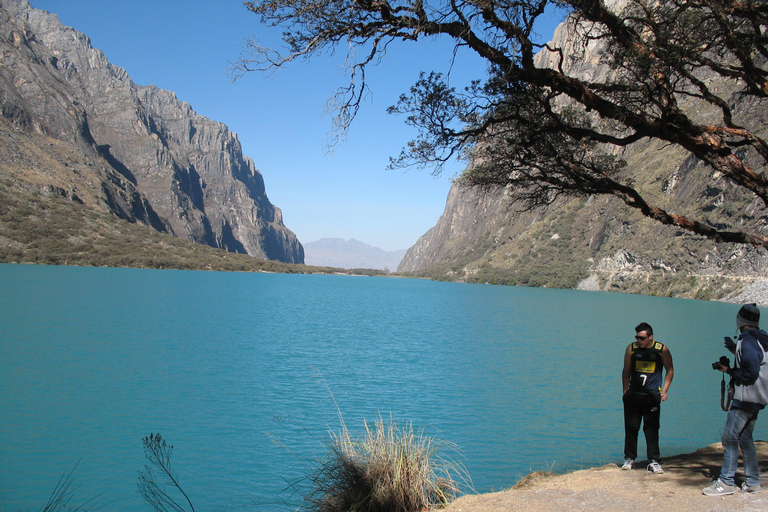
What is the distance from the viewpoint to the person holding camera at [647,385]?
650 centimetres

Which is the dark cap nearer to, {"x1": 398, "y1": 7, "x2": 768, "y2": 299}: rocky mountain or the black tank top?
the black tank top

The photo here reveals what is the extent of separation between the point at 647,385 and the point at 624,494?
5.33ft

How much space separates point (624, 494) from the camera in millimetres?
5555

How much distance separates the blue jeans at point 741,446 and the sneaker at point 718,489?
0.05m

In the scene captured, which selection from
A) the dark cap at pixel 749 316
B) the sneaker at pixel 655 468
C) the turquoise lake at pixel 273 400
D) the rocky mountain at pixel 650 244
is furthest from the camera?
the rocky mountain at pixel 650 244

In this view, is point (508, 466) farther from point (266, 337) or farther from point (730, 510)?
point (266, 337)

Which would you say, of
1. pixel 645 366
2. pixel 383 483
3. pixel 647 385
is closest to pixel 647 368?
pixel 645 366

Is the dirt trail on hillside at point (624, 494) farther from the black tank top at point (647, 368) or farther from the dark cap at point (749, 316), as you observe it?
the dark cap at point (749, 316)

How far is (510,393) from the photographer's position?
16500 mm

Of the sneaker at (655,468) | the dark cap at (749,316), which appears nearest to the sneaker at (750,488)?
the sneaker at (655,468)

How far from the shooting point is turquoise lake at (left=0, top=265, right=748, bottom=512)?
950 centimetres

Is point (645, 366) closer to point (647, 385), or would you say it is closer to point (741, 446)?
point (647, 385)

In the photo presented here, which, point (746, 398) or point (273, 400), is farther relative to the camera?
point (273, 400)

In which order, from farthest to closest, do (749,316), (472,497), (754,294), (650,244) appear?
1. (650,244)
2. (754,294)
3. (472,497)
4. (749,316)
